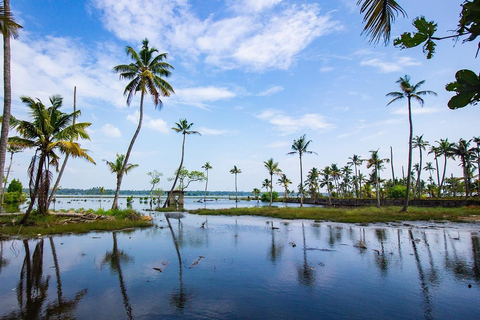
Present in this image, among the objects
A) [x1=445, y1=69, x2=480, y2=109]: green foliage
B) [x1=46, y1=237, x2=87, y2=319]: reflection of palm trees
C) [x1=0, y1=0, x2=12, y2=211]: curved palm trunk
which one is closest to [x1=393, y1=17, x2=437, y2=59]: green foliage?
[x1=445, y1=69, x2=480, y2=109]: green foliage

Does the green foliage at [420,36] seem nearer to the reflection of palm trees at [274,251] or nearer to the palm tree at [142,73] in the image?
the reflection of palm trees at [274,251]

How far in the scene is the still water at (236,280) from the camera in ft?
21.6

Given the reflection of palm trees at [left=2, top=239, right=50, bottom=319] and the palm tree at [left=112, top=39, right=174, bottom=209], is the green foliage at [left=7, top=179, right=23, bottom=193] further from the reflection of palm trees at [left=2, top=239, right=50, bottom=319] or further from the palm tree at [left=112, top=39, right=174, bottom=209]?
the reflection of palm trees at [left=2, top=239, right=50, bottom=319]

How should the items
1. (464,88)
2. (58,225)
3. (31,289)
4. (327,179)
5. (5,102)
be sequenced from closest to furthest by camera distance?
1. (464,88)
2. (31,289)
3. (5,102)
4. (58,225)
5. (327,179)

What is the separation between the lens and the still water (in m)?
6.59

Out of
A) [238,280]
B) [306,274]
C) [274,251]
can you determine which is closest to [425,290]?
[306,274]

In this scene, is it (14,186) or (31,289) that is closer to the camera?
(31,289)

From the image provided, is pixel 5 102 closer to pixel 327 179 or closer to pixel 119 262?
pixel 119 262

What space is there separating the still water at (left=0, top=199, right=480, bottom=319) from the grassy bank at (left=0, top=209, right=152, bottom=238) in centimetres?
193

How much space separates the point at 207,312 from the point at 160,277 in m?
3.20

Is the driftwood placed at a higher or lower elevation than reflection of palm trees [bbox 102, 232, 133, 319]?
lower

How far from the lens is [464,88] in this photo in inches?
66.0

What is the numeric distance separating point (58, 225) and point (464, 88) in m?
22.8

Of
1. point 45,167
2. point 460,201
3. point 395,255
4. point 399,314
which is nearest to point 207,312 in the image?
point 399,314
